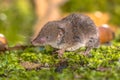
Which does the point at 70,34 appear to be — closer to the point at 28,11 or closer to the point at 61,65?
the point at 61,65

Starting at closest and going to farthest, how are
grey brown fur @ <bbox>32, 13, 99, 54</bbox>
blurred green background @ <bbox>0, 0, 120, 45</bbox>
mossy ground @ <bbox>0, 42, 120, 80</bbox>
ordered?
mossy ground @ <bbox>0, 42, 120, 80</bbox> < grey brown fur @ <bbox>32, 13, 99, 54</bbox> < blurred green background @ <bbox>0, 0, 120, 45</bbox>

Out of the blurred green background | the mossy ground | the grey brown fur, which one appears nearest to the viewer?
the mossy ground

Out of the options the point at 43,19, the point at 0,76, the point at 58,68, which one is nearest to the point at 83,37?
the point at 58,68

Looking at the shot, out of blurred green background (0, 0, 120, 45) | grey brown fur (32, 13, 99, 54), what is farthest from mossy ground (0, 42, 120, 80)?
blurred green background (0, 0, 120, 45)

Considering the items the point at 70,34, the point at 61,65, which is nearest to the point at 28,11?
the point at 70,34

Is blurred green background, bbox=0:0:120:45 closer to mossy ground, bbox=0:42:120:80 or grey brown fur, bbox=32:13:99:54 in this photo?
grey brown fur, bbox=32:13:99:54

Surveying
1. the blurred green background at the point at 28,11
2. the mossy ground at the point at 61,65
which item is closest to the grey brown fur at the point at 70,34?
the mossy ground at the point at 61,65
